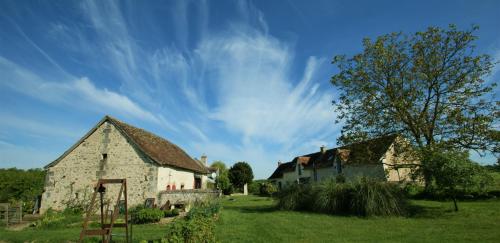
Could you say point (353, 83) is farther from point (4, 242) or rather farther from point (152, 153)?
point (4, 242)

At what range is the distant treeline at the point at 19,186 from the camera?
23.7m

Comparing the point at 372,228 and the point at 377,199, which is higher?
the point at 377,199

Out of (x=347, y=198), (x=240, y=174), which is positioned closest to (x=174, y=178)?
(x=347, y=198)

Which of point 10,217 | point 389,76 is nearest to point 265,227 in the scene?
point 389,76

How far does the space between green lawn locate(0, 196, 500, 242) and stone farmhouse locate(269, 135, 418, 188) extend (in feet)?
11.7

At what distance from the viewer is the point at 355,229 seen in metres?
10.4

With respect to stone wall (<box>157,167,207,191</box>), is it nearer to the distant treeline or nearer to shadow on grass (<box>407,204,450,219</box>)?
the distant treeline

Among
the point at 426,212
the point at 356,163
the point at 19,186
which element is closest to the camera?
the point at 426,212

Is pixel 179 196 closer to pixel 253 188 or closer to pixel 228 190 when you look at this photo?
pixel 228 190

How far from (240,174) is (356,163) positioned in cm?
3304

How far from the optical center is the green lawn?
29.2 feet

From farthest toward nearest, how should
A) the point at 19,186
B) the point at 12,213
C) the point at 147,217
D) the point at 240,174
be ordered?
the point at 240,174
the point at 19,186
the point at 12,213
the point at 147,217

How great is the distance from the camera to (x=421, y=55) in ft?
55.0

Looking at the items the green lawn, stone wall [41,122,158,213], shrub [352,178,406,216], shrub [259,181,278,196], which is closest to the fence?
stone wall [41,122,158,213]
